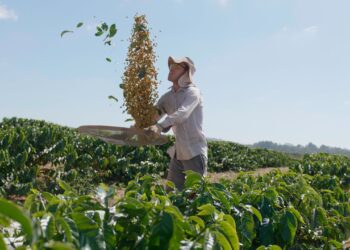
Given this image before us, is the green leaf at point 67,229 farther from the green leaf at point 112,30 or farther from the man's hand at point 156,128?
the man's hand at point 156,128

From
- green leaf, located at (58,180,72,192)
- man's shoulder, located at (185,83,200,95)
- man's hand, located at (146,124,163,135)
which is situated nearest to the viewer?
green leaf, located at (58,180,72,192)

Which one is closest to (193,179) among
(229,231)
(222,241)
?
(229,231)

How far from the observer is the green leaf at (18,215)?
920 mm

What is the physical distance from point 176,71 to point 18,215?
343cm

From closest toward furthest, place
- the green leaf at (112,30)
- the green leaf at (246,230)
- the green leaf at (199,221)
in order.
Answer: the green leaf at (199,221) → the green leaf at (246,230) → the green leaf at (112,30)

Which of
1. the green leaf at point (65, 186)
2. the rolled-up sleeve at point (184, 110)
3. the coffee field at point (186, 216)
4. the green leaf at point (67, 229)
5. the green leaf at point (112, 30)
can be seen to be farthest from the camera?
the rolled-up sleeve at point (184, 110)

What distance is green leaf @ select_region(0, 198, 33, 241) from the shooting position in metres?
0.92

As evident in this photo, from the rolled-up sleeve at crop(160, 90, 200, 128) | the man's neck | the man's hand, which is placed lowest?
the man's hand

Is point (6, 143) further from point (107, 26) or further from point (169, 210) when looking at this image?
point (169, 210)

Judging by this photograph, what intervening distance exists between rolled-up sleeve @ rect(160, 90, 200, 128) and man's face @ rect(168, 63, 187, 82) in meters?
0.24

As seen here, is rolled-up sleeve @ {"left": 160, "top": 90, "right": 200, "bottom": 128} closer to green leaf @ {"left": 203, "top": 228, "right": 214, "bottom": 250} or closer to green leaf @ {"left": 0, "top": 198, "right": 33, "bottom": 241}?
green leaf @ {"left": 203, "top": 228, "right": 214, "bottom": 250}

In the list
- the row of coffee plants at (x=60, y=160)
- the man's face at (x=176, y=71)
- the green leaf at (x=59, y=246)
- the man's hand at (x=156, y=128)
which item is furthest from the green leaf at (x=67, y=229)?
the row of coffee plants at (x=60, y=160)

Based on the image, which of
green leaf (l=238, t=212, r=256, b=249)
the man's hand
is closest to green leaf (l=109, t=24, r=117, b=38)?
the man's hand

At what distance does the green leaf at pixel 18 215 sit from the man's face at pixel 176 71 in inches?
134
